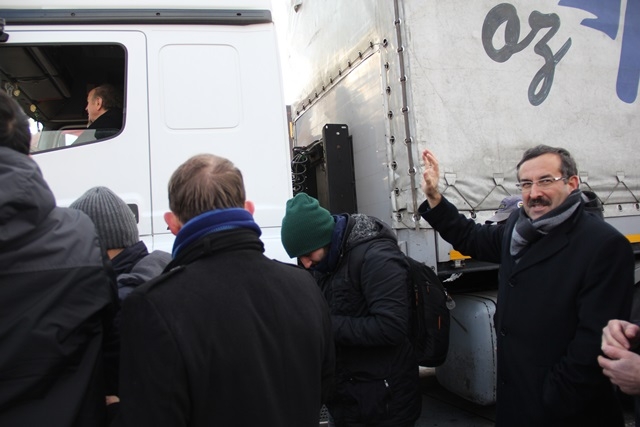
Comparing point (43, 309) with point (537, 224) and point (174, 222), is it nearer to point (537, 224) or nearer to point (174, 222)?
point (174, 222)

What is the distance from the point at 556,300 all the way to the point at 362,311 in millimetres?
780

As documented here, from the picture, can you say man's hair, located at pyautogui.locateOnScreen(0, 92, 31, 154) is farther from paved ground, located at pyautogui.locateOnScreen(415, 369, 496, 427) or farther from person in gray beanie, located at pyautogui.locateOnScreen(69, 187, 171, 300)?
paved ground, located at pyautogui.locateOnScreen(415, 369, 496, 427)

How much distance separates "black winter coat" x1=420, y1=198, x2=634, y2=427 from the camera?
1650 millimetres

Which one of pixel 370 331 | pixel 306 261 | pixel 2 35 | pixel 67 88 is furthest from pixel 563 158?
pixel 67 88

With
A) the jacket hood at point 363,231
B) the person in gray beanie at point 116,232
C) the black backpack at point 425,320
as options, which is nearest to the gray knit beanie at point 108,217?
the person in gray beanie at point 116,232

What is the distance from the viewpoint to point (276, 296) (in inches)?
48.8

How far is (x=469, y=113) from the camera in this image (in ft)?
10.6

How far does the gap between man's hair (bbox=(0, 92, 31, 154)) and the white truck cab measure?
1339 mm

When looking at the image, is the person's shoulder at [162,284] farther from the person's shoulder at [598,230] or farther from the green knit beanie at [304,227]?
the person's shoulder at [598,230]

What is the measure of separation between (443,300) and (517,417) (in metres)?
0.61

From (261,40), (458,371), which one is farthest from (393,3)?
(458,371)

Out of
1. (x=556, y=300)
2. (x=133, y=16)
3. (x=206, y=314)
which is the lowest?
(x=556, y=300)

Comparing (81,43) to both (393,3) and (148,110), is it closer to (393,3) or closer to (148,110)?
(148,110)

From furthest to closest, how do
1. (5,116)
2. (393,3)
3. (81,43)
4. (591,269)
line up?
(393,3) < (81,43) < (591,269) < (5,116)
